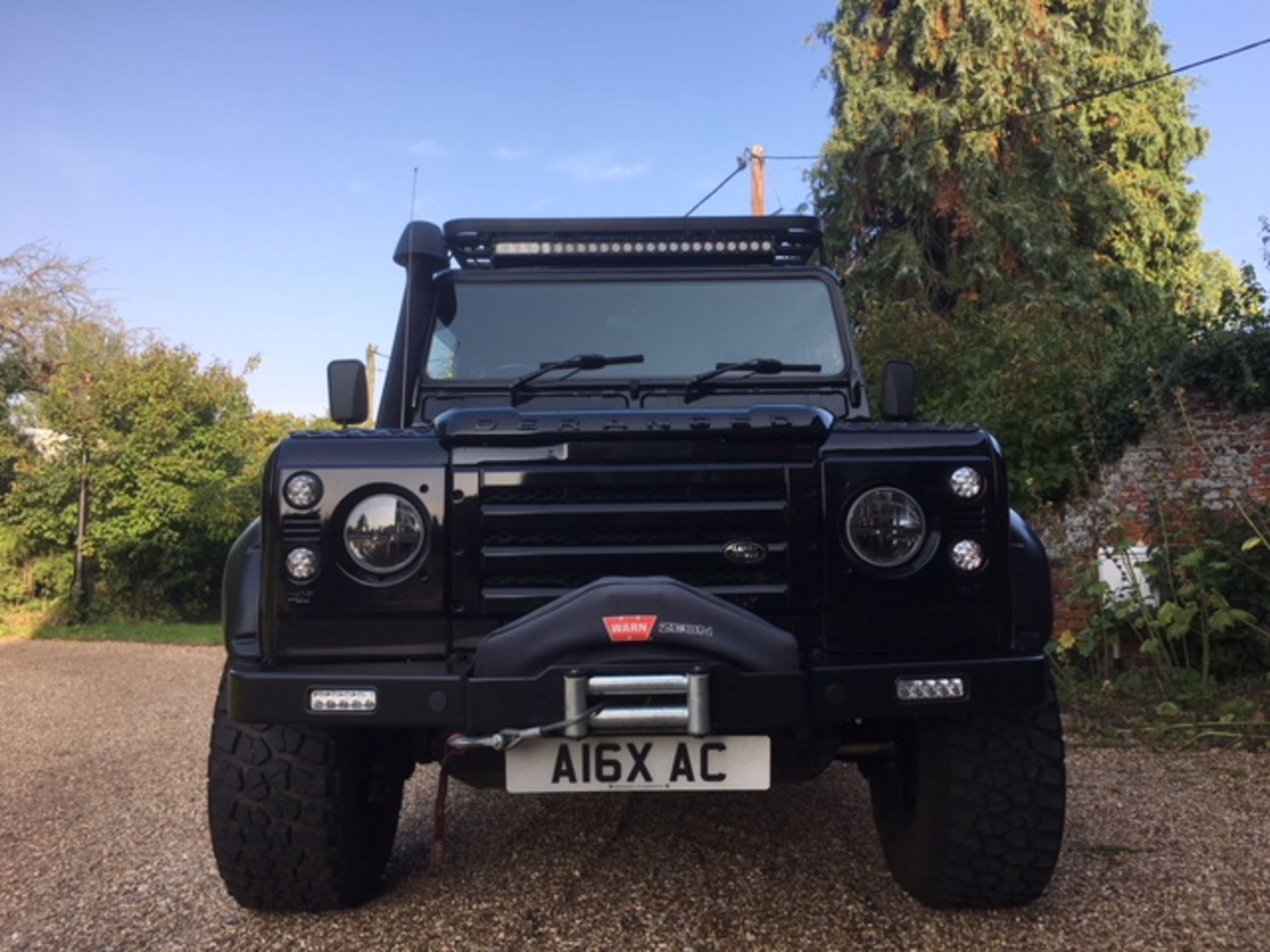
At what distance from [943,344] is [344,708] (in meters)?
11.2

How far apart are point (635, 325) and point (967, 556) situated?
185 cm

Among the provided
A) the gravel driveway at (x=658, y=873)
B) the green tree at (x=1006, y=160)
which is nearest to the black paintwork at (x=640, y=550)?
the gravel driveway at (x=658, y=873)

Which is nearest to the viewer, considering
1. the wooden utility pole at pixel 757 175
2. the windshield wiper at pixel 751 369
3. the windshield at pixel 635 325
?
the windshield wiper at pixel 751 369

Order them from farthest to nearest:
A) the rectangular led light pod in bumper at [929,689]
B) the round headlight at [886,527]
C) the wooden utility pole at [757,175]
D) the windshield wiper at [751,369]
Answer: the wooden utility pole at [757,175]
the windshield wiper at [751,369]
the round headlight at [886,527]
the rectangular led light pod in bumper at [929,689]

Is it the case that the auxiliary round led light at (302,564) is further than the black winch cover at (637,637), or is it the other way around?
the auxiliary round led light at (302,564)

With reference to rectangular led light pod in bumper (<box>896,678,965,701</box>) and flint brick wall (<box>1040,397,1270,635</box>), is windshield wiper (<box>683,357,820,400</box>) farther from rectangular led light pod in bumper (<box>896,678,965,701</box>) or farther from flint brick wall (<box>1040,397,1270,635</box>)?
flint brick wall (<box>1040,397,1270,635</box>)

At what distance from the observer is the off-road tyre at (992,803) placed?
3029mm

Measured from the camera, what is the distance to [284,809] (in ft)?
10.0

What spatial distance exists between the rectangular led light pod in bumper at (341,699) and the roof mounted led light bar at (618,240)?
7.55ft

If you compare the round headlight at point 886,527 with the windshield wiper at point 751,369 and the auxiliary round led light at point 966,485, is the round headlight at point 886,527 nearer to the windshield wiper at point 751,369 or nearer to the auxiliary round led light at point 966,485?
the auxiliary round led light at point 966,485

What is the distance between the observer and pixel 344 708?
2771 mm

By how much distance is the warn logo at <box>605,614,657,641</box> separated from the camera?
2699 mm

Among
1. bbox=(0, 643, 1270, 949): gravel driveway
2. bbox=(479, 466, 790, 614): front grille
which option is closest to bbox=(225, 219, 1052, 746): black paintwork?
bbox=(479, 466, 790, 614): front grille

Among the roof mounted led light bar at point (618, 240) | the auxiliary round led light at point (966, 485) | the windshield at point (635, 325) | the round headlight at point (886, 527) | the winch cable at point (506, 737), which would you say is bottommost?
the winch cable at point (506, 737)
